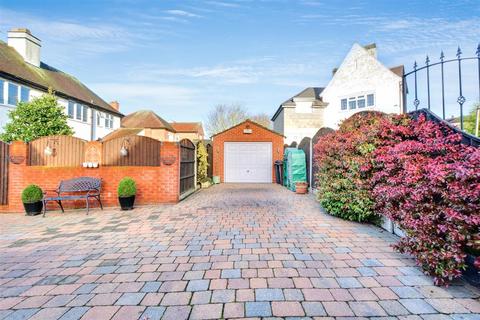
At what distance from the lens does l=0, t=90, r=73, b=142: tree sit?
1009cm

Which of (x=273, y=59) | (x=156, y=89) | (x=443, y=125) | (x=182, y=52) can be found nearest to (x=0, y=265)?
(x=443, y=125)

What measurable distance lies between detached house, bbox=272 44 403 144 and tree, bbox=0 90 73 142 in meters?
15.0

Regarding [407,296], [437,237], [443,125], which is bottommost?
[407,296]

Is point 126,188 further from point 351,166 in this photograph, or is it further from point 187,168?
point 351,166

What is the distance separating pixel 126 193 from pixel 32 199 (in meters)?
2.36

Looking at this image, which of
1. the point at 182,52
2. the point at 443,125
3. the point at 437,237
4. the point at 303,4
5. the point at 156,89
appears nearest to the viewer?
the point at 437,237

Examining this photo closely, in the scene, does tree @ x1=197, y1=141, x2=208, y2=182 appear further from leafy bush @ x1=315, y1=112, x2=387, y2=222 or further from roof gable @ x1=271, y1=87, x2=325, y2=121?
roof gable @ x1=271, y1=87, x2=325, y2=121

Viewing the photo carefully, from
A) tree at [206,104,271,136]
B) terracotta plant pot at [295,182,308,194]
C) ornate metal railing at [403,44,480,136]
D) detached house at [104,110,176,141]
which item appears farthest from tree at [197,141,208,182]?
detached house at [104,110,176,141]

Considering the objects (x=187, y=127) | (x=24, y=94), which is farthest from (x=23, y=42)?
(x=187, y=127)

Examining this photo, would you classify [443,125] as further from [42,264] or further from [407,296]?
[42,264]

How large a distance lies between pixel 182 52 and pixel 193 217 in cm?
903

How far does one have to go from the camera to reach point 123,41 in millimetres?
10453

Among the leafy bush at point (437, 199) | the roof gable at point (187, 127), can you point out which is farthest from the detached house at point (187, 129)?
the leafy bush at point (437, 199)

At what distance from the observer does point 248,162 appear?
15.2 metres
